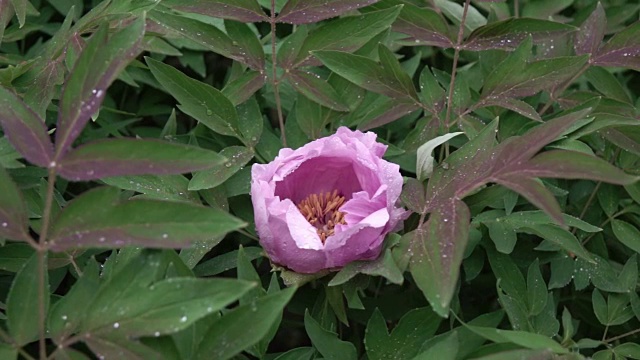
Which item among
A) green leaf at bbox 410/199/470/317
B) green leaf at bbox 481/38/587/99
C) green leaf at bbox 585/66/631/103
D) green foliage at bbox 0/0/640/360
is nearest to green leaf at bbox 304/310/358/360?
green foliage at bbox 0/0/640/360

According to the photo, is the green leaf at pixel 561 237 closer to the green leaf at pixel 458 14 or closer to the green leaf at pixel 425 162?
the green leaf at pixel 425 162

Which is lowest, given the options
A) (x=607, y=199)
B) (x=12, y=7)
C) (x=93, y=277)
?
(x=607, y=199)

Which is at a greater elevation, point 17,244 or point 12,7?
point 12,7

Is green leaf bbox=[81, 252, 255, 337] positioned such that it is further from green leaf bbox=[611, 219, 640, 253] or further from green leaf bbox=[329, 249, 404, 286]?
green leaf bbox=[611, 219, 640, 253]

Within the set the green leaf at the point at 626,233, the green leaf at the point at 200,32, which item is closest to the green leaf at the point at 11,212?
the green leaf at the point at 200,32

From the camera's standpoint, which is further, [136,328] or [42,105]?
[42,105]

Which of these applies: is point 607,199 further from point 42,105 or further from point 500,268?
point 42,105

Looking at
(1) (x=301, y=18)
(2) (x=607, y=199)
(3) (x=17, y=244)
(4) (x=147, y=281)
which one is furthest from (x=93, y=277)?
(2) (x=607, y=199)
